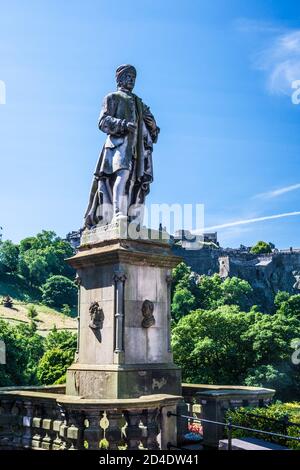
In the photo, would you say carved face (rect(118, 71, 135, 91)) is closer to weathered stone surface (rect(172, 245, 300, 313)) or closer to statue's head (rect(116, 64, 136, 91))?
statue's head (rect(116, 64, 136, 91))

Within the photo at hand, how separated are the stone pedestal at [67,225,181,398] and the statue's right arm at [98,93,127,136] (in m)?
2.33

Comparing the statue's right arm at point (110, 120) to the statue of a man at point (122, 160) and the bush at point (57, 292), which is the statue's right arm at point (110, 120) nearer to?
the statue of a man at point (122, 160)

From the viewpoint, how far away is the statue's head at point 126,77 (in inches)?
527

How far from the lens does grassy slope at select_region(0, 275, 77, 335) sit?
9956 centimetres

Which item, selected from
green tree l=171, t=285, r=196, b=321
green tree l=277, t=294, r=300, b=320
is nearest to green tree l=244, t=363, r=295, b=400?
green tree l=171, t=285, r=196, b=321

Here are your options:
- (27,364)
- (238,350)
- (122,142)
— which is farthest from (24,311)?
(122,142)

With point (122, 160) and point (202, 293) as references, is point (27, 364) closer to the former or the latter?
point (122, 160)

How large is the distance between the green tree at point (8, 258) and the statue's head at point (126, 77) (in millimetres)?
123574

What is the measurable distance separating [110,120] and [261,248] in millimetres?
156934

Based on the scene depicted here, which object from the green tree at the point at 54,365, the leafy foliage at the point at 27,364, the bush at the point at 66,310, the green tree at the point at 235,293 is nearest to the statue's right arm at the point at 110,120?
the leafy foliage at the point at 27,364

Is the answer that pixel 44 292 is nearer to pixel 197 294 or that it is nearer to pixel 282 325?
pixel 197 294

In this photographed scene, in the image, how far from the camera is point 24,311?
108062 millimetres

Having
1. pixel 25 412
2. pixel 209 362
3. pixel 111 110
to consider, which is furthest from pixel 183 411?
pixel 209 362
